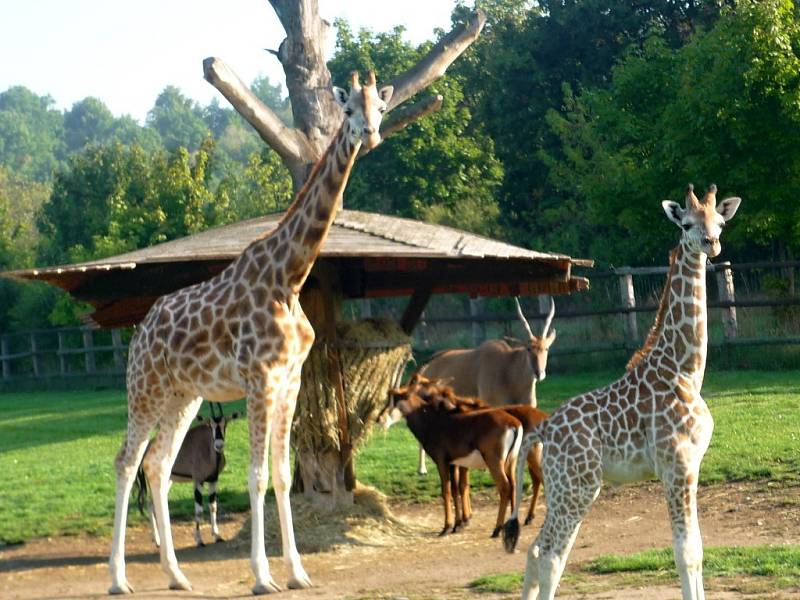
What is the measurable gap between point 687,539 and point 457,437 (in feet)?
14.5

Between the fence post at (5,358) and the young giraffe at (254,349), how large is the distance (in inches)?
1110

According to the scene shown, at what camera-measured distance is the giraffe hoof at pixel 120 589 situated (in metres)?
10.3

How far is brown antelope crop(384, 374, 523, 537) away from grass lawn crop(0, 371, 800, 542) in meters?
1.32

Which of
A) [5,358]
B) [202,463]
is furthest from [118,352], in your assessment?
[202,463]

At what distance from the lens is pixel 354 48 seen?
41.6 meters

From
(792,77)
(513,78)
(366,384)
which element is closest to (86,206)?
(513,78)

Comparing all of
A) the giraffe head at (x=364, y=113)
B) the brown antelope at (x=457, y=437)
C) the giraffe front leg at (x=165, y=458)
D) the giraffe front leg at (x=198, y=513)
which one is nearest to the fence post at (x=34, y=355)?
the giraffe front leg at (x=198, y=513)

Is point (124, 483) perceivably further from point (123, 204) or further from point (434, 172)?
point (434, 172)

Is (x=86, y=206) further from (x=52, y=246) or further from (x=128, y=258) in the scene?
(x=128, y=258)

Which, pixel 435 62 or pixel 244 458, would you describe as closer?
pixel 435 62

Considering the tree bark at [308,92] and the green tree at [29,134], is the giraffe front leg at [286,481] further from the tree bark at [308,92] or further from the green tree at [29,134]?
the green tree at [29,134]

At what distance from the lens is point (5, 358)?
37969mm

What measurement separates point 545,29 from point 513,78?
1.60 m

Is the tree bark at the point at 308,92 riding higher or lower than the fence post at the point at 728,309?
higher
